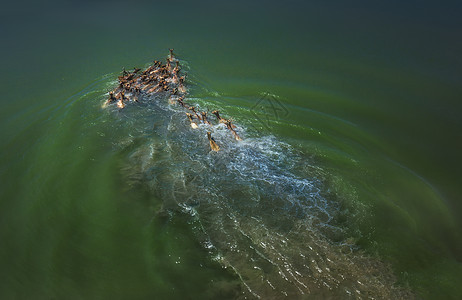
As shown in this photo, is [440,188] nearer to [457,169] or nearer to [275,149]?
[457,169]

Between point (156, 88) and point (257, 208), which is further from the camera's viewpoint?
point (156, 88)

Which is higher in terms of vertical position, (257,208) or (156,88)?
(156,88)

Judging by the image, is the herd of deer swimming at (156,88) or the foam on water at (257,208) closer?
the foam on water at (257,208)

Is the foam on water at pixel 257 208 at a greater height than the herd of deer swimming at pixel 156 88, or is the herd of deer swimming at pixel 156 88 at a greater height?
the herd of deer swimming at pixel 156 88
